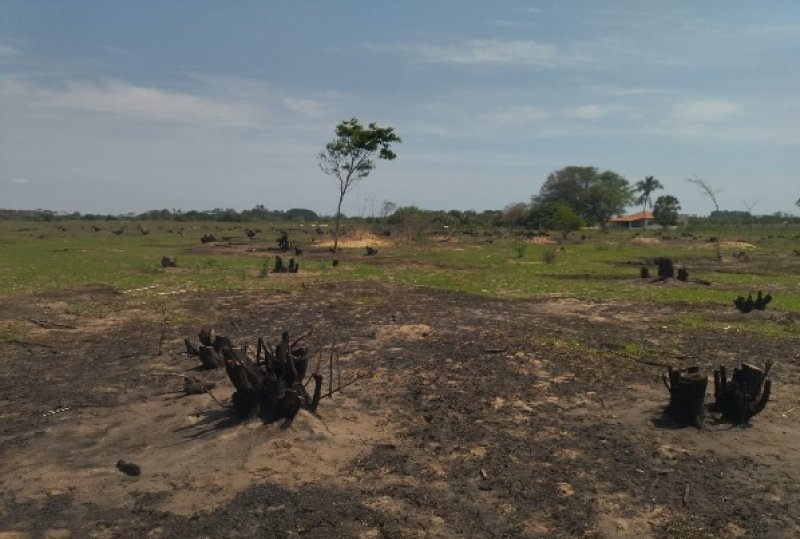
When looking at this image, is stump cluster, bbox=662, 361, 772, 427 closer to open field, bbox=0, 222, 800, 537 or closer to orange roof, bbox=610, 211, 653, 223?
open field, bbox=0, 222, 800, 537

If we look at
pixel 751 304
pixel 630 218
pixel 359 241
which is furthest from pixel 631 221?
pixel 751 304

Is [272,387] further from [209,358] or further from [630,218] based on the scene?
[630,218]

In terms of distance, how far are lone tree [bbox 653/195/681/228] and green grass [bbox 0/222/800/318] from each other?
40.8 m

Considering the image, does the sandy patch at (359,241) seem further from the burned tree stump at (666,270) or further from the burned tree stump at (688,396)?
the burned tree stump at (688,396)

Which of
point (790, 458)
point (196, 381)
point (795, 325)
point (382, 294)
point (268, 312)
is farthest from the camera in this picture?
point (382, 294)

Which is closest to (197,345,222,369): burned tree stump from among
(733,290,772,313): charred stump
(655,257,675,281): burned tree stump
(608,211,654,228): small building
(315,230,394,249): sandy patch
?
(733,290,772,313): charred stump

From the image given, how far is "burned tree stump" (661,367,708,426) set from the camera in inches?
271

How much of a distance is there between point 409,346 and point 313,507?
572 centimetres

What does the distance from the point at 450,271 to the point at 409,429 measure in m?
17.0

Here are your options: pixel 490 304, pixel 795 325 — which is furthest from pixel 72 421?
pixel 795 325

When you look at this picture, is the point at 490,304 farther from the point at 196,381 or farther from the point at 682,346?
the point at 196,381

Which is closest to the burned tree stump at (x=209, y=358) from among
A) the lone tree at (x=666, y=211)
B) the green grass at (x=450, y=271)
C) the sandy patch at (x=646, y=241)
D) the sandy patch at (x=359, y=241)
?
the green grass at (x=450, y=271)

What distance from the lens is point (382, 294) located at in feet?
55.9

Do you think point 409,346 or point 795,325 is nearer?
point 409,346
